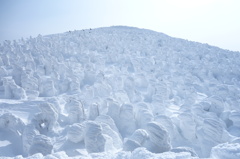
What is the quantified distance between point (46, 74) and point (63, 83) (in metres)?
1.56

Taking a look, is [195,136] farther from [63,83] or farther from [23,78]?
[23,78]

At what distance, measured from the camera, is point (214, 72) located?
911 cm

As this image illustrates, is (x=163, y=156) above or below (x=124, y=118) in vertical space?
above

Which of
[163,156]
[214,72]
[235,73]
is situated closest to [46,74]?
[163,156]

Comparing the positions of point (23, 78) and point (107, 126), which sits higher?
point (23, 78)

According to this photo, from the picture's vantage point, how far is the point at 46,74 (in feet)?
22.4

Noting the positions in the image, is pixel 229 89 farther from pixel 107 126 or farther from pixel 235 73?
pixel 107 126

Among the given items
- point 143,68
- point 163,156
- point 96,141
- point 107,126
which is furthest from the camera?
point 143,68

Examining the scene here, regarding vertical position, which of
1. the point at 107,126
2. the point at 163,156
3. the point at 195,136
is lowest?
the point at 195,136

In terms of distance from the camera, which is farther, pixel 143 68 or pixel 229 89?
pixel 143 68

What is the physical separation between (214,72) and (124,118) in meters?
6.35

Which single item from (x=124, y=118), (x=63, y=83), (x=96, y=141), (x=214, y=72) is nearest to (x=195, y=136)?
(x=124, y=118)

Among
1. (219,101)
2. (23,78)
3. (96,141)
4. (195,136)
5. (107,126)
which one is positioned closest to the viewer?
(96,141)

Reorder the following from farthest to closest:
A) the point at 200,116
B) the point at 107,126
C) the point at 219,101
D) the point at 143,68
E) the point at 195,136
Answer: the point at 143,68 < the point at 219,101 < the point at 200,116 < the point at 195,136 < the point at 107,126
